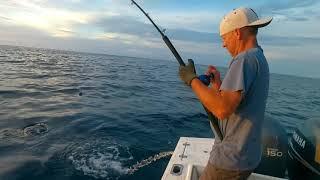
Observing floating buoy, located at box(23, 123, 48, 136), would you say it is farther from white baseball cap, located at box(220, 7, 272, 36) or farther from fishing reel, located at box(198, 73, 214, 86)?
white baseball cap, located at box(220, 7, 272, 36)

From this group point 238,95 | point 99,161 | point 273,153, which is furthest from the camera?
point 99,161

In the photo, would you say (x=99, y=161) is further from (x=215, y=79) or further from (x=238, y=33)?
(x=238, y=33)

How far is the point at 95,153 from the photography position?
6.98 m

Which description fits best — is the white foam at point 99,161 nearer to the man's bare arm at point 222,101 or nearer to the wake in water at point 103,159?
the wake in water at point 103,159

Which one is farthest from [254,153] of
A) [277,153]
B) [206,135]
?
[206,135]

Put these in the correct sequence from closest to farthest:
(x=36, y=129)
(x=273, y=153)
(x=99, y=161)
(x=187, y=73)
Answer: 1. (x=187, y=73)
2. (x=273, y=153)
3. (x=99, y=161)
4. (x=36, y=129)

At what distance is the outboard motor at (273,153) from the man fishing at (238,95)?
2204 millimetres

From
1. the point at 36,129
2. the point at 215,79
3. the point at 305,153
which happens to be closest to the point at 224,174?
the point at 215,79

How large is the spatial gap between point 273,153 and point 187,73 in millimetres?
2805

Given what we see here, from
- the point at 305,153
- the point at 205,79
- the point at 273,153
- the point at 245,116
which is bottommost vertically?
the point at 273,153

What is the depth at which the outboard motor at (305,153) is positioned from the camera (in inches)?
168

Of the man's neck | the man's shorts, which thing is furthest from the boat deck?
the man's neck

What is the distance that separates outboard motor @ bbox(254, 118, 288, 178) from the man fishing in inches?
86.8

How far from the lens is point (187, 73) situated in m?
2.69
